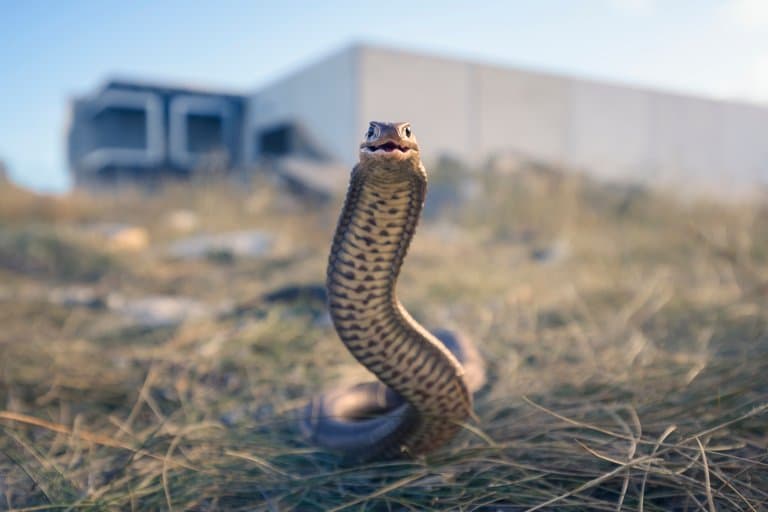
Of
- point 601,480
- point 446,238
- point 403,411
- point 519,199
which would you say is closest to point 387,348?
point 403,411

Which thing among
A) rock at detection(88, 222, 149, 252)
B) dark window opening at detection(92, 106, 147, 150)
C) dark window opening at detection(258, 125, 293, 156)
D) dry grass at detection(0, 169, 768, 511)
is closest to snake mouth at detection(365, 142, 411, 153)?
dry grass at detection(0, 169, 768, 511)

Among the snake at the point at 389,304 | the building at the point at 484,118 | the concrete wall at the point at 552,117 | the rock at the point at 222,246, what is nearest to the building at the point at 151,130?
the building at the point at 484,118

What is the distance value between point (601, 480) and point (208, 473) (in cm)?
97

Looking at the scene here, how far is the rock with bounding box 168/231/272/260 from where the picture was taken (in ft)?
21.6

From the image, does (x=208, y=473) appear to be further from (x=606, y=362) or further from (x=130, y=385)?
(x=606, y=362)

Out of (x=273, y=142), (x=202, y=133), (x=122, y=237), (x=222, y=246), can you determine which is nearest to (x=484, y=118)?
(x=273, y=142)

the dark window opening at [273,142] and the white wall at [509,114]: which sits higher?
the white wall at [509,114]

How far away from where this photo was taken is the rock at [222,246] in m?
6.59

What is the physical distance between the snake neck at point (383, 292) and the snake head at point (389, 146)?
43mm

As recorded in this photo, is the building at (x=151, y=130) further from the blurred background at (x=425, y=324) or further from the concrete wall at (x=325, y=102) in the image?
the blurred background at (x=425, y=324)

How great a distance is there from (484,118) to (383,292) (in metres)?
17.0

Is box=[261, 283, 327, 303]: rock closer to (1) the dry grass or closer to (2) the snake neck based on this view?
(1) the dry grass

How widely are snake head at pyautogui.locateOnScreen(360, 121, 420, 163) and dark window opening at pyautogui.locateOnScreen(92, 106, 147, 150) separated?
23.3 m

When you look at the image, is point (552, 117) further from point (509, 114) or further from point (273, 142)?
point (273, 142)
